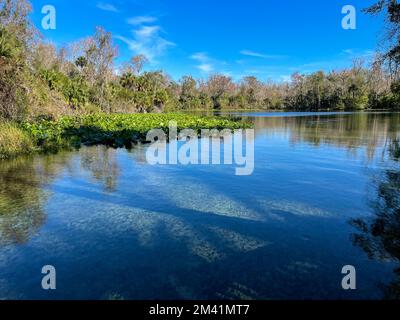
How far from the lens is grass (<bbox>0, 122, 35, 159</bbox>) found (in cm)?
1016

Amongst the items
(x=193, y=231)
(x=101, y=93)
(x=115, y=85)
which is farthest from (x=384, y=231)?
(x=115, y=85)

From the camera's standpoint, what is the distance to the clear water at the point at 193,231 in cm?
336

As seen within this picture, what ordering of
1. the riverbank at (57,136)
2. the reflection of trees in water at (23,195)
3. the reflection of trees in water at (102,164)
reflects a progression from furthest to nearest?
1. the riverbank at (57,136)
2. the reflection of trees in water at (102,164)
3. the reflection of trees in water at (23,195)

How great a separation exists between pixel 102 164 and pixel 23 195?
125 inches

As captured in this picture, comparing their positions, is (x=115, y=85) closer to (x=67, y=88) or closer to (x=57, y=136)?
(x=67, y=88)

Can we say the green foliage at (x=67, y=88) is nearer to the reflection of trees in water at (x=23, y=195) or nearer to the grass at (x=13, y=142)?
the grass at (x=13, y=142)

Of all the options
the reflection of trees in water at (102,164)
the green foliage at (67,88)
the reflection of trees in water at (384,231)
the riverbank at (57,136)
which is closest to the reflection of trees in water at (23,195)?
the reflection of trees in water at (102,164)

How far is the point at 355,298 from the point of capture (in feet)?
10.3

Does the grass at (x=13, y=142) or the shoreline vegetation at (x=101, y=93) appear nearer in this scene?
the grass at (x=13, y=142)

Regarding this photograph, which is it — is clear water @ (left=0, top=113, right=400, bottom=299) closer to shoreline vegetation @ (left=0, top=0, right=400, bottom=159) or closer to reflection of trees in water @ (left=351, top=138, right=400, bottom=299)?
reflection of trees in water @ (left=351, top=138, right=400, bottom=299)

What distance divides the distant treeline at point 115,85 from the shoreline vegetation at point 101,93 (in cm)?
4

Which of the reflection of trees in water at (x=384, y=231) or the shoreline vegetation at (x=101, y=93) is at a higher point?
the shoreline vegetation at (x=101, y=93)
